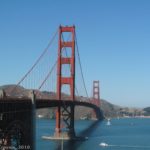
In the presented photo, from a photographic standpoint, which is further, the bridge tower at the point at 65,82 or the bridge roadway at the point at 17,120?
the bridge tower at the point at 65,82

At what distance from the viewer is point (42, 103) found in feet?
127

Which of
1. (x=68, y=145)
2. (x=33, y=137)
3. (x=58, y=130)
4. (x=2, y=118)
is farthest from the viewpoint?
(x=58, y=130)

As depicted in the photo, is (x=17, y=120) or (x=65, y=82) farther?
(x=65, y=82)

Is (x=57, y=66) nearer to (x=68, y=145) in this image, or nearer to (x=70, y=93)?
(x=70, y=93)

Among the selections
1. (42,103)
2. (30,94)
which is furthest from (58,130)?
(30,94)

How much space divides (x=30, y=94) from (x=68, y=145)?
20364mm

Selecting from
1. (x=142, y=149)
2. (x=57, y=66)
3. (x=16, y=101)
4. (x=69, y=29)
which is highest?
(x=69, y=29)

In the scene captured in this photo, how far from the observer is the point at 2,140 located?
26719 millimetres

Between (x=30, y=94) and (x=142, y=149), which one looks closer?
(x=30, y=94)

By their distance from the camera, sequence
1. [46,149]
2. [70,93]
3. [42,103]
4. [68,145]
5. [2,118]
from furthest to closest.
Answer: [70,93]
[68,145]
[46,149]
[42,103]
[2,118]

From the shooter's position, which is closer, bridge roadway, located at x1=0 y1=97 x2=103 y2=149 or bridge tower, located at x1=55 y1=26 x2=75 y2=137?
bridge roadway, located at x1=0 y1=97 x2=103 y2=149

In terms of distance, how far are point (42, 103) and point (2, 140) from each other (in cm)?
1217

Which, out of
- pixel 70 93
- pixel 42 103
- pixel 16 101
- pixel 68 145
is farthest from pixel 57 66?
pixel 16 101

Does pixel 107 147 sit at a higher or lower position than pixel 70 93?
lower
